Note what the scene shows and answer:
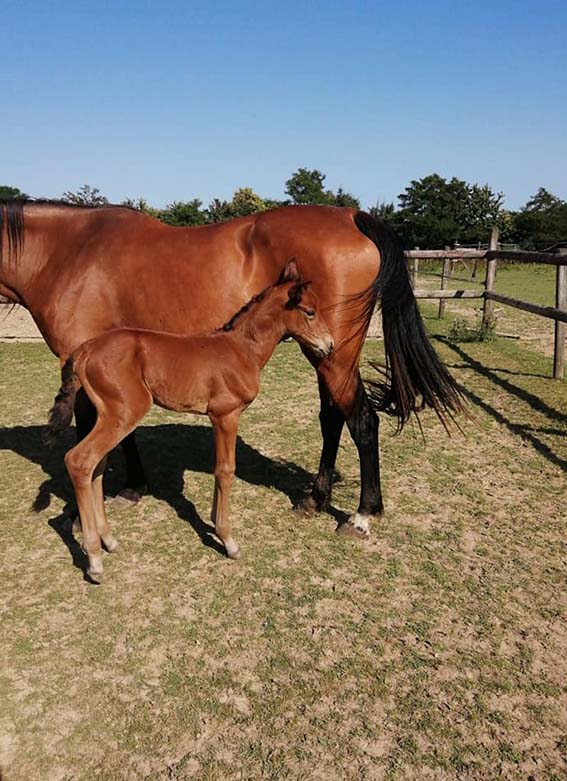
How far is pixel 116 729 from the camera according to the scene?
202cm

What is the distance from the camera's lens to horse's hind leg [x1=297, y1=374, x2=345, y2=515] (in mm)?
3719

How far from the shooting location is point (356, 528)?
3410 millimetres

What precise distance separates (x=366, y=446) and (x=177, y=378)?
1303mm

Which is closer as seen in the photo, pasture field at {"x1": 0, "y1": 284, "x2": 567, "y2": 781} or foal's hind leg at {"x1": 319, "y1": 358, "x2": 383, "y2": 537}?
pasture field at {"x1": 0, "y1": 284, "x2": 567, "y2": 781}

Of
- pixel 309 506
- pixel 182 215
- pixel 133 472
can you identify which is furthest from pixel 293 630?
pixel 182 215

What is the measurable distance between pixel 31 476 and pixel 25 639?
2047 millimetres

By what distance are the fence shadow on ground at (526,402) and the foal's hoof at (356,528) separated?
1.12m

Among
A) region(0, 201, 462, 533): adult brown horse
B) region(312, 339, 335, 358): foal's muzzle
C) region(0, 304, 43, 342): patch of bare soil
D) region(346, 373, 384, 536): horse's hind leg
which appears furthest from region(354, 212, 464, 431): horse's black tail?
region(0, 304, 43, 342): patch of bare soil

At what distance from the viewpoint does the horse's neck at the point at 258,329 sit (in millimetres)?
3111

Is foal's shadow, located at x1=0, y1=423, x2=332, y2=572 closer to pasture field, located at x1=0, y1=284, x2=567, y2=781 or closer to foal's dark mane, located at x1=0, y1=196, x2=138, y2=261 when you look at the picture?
pasture field, located at x1=0, y1=284, x2=567, y2=781

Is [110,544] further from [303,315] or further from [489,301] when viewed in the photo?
[489,301]

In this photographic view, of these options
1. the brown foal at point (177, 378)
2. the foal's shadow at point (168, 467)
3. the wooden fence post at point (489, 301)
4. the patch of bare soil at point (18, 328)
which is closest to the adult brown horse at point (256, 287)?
the brown foal at point (177, 378)

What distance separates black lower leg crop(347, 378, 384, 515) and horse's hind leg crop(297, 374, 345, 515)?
200 mm

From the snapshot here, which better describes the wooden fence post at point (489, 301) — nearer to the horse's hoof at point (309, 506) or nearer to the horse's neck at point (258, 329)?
the horse's hoof at point (309, 506)
